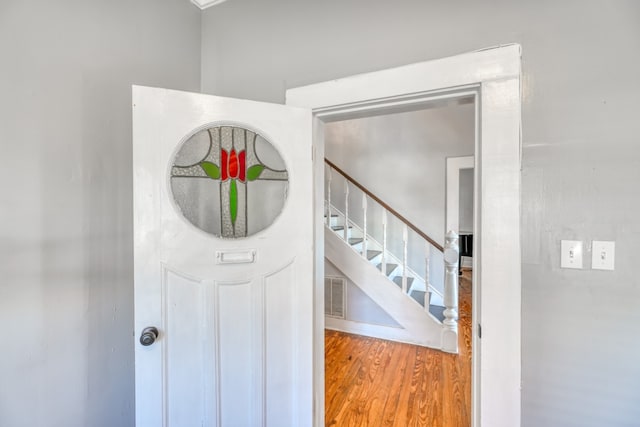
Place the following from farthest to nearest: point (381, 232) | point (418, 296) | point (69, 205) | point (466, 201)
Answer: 1. point (466, 201)
2. point (381, 232)
3. point (418, 296)
4. point (69, 205)

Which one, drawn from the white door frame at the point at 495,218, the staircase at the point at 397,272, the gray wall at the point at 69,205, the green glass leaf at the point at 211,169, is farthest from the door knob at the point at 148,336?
the staircase at the point at 397,272

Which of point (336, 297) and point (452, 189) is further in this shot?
point (452, 189)

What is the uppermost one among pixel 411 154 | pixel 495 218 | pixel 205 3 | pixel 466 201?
pixel 205 3

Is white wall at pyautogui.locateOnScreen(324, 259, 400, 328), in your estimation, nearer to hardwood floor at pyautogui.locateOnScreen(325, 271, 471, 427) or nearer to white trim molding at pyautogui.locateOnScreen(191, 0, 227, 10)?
hardwood floor at pyautogui.locateOnScreen(325, 271, 471, 427)

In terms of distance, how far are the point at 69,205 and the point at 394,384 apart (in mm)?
2320

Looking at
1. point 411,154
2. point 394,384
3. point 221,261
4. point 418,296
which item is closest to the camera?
point 221,261

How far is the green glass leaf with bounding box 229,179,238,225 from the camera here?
4.03 ft

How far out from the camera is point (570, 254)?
973 millimetres

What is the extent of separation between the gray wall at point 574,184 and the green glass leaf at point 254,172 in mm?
832

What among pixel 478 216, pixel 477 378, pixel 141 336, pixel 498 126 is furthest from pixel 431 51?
pixel 141 336

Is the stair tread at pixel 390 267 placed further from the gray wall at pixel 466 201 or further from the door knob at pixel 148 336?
the gray wall at pixel 466 201

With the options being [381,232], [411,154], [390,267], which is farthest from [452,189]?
[390,267]

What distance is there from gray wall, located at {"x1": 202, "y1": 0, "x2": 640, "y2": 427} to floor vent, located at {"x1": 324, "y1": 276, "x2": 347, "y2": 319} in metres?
2.23

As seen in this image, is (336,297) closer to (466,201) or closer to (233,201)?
(233,201)
